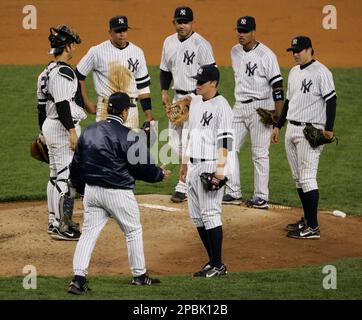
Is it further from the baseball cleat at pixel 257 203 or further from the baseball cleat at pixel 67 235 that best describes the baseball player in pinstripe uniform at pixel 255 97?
the baseball cleat at pixel 67 235

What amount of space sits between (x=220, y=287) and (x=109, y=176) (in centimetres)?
121

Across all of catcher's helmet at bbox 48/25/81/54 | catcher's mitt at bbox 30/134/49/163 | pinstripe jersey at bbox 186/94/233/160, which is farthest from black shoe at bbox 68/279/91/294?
catcher's helmet at bbox 48/25/81/54

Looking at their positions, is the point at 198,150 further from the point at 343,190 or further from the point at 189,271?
the point at 343,190

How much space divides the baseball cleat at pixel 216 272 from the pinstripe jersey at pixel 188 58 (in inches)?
127

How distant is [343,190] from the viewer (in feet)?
40.6

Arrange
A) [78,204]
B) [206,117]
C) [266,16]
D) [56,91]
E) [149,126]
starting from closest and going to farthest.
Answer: [206,117] → [56,91] → [149,126] → [78,204] → [266,16]

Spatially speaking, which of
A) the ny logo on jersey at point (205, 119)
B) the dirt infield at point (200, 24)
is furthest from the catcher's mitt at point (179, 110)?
the dirt infield at point (200, 24)

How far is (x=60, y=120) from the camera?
32.3 feet

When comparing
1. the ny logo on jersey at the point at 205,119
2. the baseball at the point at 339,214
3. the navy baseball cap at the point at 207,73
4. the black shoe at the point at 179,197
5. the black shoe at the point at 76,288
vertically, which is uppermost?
the navy baseball cap at the point at 207,73

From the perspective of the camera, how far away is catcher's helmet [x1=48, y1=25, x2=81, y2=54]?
9820 millimetres

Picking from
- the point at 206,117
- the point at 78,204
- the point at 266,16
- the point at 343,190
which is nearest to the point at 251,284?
the point at 206,117

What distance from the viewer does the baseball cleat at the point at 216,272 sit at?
28.3 ft
